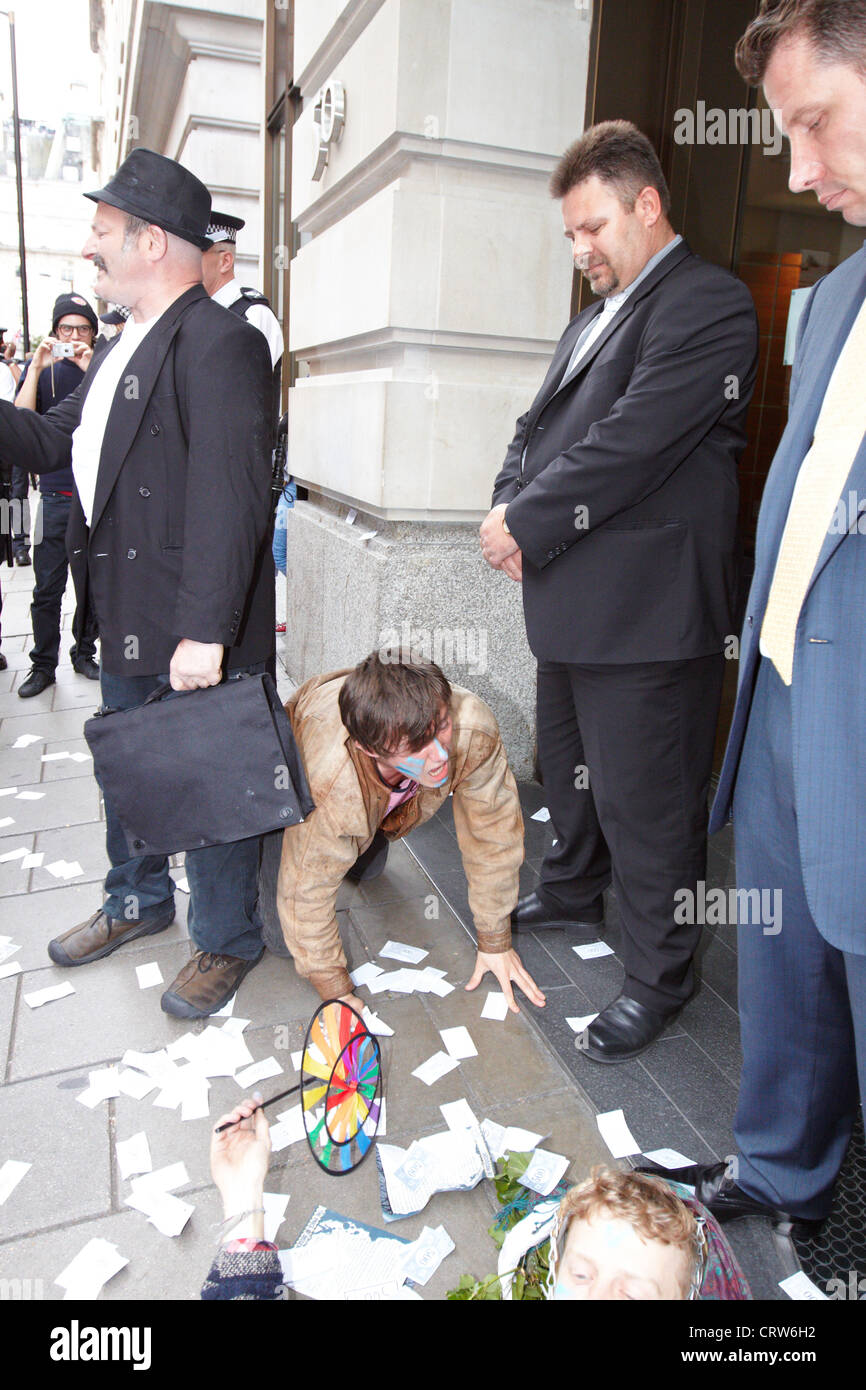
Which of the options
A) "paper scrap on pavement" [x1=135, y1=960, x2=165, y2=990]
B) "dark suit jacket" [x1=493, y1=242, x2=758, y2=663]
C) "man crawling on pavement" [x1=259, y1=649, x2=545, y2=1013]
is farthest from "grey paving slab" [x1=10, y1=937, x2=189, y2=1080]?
"dark suit jacket" [x1=493, y1=242, x2=758, y2=663]

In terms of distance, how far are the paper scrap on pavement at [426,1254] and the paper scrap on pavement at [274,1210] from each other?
11.9 inches

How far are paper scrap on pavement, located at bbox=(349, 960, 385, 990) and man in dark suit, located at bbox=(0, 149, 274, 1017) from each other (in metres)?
0.40

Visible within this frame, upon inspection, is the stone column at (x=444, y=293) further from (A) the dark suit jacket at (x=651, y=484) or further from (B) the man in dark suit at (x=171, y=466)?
(A) the dark suit jacket at (x=651, y=484)

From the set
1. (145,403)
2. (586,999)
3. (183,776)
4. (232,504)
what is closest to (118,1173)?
(183,776)

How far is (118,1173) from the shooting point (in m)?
2.23

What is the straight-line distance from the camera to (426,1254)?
199 centimetres

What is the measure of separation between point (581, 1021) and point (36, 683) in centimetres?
466

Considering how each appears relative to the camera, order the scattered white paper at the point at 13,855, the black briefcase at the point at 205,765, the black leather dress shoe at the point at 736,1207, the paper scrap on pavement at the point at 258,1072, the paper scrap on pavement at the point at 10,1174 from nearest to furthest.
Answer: the black leather dress shoe at the point at 736,1207
the paper scrap on pavement at the point at 10,1174
the black briefcase at the point at 205,765
the paper scrap on pavement at the point at 258,1072
the scattered white paper at the point at 13,855

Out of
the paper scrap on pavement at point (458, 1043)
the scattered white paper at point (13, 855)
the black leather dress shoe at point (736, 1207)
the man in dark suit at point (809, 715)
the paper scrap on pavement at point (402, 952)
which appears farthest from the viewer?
the scattered white paper at point (13, 855)

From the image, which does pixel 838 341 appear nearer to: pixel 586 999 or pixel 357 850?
pixel 357 850

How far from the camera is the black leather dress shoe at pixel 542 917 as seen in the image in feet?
10.8

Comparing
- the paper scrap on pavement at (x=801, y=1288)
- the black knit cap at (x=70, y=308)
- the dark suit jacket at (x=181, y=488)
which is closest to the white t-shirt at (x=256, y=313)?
the black knit cap at (x=70, y=308)

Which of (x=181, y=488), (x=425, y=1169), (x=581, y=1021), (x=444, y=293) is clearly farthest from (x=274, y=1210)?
(x=444, y=293)

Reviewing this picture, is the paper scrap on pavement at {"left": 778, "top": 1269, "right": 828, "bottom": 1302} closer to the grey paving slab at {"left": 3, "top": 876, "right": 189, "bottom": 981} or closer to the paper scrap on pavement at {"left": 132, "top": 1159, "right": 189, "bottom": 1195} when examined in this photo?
the paper scrap on pavement at {"left": 132, "top": 1159, "right": 189, "bottom": 1195}
